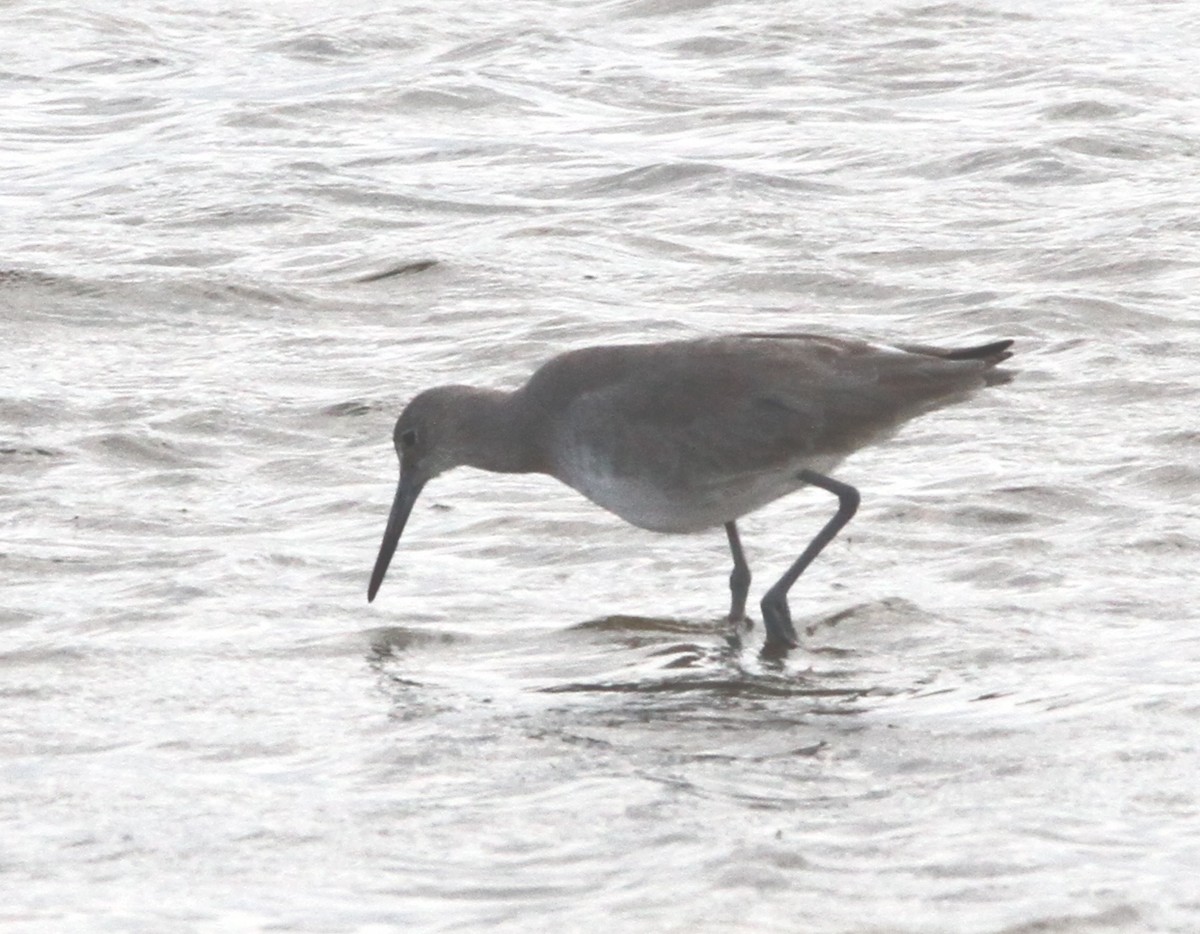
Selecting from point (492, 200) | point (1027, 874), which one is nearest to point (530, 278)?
point (492, 200)

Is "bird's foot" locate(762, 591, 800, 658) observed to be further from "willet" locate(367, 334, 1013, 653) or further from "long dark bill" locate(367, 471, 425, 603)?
"long dark bill" locate(367, 471, 425, 603)

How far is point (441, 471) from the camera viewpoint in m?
8.81

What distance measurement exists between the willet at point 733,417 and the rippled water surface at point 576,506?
43 cm

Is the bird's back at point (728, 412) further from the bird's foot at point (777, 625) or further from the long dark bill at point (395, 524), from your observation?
the long dark bill at point (395, 524)

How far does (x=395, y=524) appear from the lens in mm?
8633

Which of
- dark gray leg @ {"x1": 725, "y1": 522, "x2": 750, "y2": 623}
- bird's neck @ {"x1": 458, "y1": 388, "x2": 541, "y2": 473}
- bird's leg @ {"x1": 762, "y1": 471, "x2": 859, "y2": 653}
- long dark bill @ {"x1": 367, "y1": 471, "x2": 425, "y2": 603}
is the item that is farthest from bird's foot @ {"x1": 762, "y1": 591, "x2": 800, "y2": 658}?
long dark bill @ {"x1": 367, "y1": 471, "x2": 425, "y2": 603}

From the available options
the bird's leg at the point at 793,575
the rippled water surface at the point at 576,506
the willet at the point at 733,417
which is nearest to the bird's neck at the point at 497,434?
the willet at the point at 733,417

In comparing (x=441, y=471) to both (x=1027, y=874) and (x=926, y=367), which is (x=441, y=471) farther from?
(x=1027, y=874)

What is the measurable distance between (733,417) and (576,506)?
5.48 ft

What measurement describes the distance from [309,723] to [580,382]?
64.4 inches

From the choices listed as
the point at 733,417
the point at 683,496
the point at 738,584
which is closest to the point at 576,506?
the point at 738,584

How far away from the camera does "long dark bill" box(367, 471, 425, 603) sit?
8.38 metres

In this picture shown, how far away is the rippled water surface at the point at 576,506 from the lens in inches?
234

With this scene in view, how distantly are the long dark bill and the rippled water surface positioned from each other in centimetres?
9
